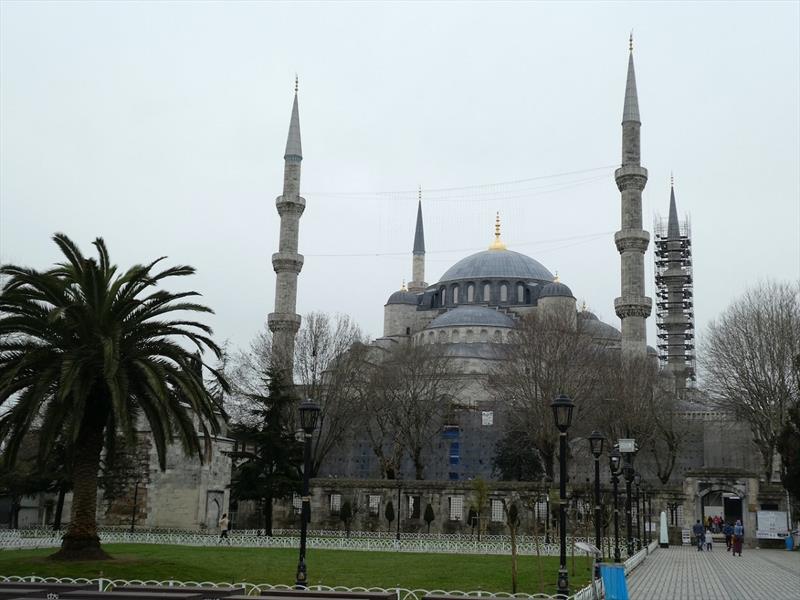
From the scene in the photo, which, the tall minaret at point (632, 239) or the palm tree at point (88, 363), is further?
the tall minaret at point (632, 239)

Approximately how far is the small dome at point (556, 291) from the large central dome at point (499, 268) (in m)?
6.38

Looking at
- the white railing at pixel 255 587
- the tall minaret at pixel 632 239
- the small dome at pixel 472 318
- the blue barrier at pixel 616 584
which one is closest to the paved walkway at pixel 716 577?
the white railing at pixel 255 587

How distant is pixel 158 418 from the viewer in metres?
18.1

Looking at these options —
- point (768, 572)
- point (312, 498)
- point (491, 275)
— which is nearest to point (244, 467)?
point (312, 498)

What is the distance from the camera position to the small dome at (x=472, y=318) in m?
63.2

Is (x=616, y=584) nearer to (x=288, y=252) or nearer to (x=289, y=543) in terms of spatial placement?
(x=289, y=543)

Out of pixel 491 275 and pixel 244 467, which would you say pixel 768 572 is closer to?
pixel 244 467

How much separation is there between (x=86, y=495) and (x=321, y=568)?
5175 mm

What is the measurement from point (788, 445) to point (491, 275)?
44.8 m

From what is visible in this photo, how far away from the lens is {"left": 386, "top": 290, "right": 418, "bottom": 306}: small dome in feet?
239

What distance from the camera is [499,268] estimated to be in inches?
2886

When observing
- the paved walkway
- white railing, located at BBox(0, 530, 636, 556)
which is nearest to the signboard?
the paved walkway

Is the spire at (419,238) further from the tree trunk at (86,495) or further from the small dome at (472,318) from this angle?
the tree trunk at (86,495)

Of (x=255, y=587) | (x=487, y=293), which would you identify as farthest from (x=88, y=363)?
(x=487, y=293)
